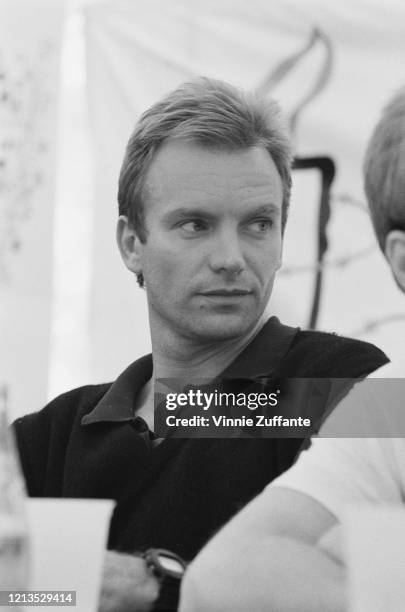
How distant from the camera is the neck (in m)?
0.93

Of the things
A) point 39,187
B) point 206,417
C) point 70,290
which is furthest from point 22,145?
point 206,417

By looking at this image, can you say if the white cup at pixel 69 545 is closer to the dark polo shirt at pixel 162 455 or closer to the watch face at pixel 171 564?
the watch face at pixel 171 564

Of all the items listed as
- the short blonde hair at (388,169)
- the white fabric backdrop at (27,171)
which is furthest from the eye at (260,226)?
the white fabric backdrop at (27,171)

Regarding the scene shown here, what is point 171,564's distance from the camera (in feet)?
2.39

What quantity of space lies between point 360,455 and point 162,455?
0.89 feet

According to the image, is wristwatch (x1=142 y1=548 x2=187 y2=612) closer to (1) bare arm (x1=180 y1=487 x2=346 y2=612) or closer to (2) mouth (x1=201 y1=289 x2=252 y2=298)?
(1) bare arm (x1=180 y1=487 x2=346 y2=612)

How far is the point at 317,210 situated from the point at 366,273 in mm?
94

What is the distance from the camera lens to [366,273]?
1.21 meters

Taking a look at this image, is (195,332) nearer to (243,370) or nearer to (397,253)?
(243,370)

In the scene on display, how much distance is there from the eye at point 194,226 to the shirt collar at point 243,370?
0.11 m

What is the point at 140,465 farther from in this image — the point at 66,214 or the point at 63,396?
the point at 66,214

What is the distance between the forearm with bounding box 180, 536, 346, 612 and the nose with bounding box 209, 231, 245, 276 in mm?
321

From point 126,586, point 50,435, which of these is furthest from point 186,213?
point 126,586

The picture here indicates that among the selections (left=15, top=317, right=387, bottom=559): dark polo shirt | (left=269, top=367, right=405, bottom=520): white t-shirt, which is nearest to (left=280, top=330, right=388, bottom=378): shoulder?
(left=15, top=317, right=387, bottom=559): dark polo shirt
